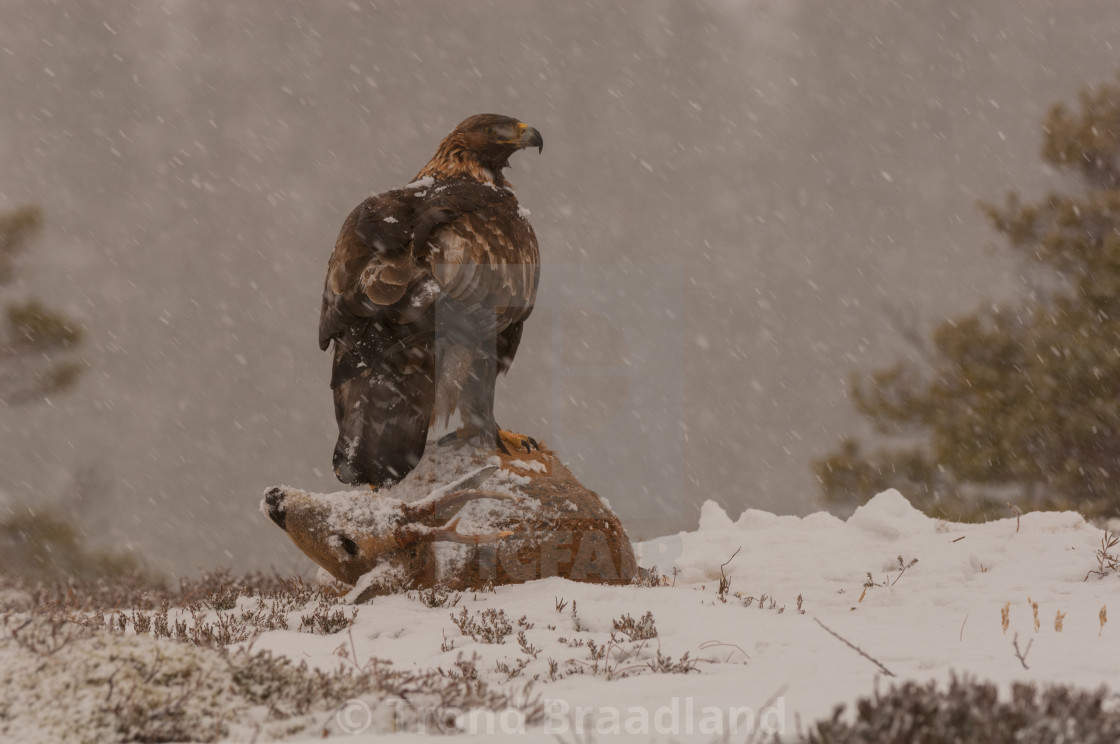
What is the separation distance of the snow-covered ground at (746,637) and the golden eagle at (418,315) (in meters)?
1.22

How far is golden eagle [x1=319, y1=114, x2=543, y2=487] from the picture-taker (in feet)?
19.4

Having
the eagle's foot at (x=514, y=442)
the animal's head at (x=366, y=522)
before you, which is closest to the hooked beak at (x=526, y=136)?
the eagle's foot at (x=514, y=442)

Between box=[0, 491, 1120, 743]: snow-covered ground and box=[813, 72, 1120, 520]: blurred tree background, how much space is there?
6228mm

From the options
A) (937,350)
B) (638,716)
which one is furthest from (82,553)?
(937,350)

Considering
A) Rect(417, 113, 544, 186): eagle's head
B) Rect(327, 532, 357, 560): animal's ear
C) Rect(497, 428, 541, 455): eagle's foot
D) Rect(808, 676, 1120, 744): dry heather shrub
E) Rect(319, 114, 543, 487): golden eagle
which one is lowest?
Rect(808, 676, 1120, 744): dry heather shrub

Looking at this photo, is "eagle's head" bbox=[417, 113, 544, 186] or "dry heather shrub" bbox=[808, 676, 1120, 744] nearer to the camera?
"dry heather shrub" bbox=[808, 676, 1120, 744]

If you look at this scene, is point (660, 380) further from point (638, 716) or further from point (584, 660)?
point (638, 716)

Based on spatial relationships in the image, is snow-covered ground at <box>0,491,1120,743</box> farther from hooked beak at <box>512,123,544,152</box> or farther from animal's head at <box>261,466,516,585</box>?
hooked beak at <box>512,123,544,152</box>

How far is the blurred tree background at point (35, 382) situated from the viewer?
14734 millimetres

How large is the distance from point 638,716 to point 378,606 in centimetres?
293

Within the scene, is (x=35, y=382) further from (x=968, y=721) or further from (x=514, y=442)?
(x=968, y=721)

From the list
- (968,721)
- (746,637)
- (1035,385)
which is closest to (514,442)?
(746,637)

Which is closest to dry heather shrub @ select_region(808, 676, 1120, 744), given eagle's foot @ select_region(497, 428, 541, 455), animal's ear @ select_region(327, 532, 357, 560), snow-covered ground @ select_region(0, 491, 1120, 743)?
snow-covered ground @ select_region(0, 491, 1120, 743)

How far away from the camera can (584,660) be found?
13.7 ft
